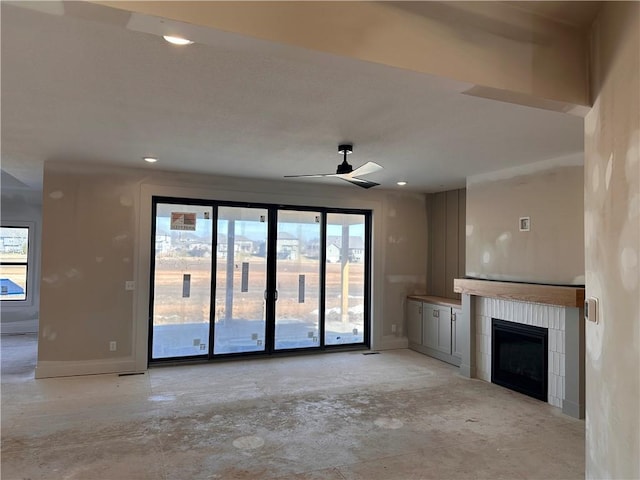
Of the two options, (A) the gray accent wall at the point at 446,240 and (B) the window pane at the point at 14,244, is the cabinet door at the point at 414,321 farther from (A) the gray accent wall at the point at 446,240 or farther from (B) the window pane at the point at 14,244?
(B) the window pane at the point at 14,244

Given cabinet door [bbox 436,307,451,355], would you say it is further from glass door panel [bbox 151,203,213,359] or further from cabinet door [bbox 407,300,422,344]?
glass door panel [bbox 151,203,213,359]

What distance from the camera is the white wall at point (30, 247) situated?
7.50m

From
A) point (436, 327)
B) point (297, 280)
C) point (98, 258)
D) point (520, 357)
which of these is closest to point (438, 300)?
point (436, 327)

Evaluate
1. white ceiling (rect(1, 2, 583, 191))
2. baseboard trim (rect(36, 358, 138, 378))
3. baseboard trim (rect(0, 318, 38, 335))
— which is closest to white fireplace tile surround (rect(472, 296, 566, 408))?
white ceiling (rect(1, 2, 583, 191))

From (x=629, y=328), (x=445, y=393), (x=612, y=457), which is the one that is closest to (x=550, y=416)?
(x=445, y=393)

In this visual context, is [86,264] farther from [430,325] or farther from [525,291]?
[525,291]

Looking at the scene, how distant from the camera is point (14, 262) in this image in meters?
7.60

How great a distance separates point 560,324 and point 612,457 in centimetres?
270

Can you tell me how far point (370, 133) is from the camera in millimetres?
3516

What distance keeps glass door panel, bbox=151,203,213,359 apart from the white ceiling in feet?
3.08

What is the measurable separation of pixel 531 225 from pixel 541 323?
3.42 feet

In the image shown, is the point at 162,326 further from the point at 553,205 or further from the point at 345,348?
the point at 553,205

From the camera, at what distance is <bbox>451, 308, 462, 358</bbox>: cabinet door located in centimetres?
555

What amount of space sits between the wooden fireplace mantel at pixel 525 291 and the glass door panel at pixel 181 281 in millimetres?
3370
